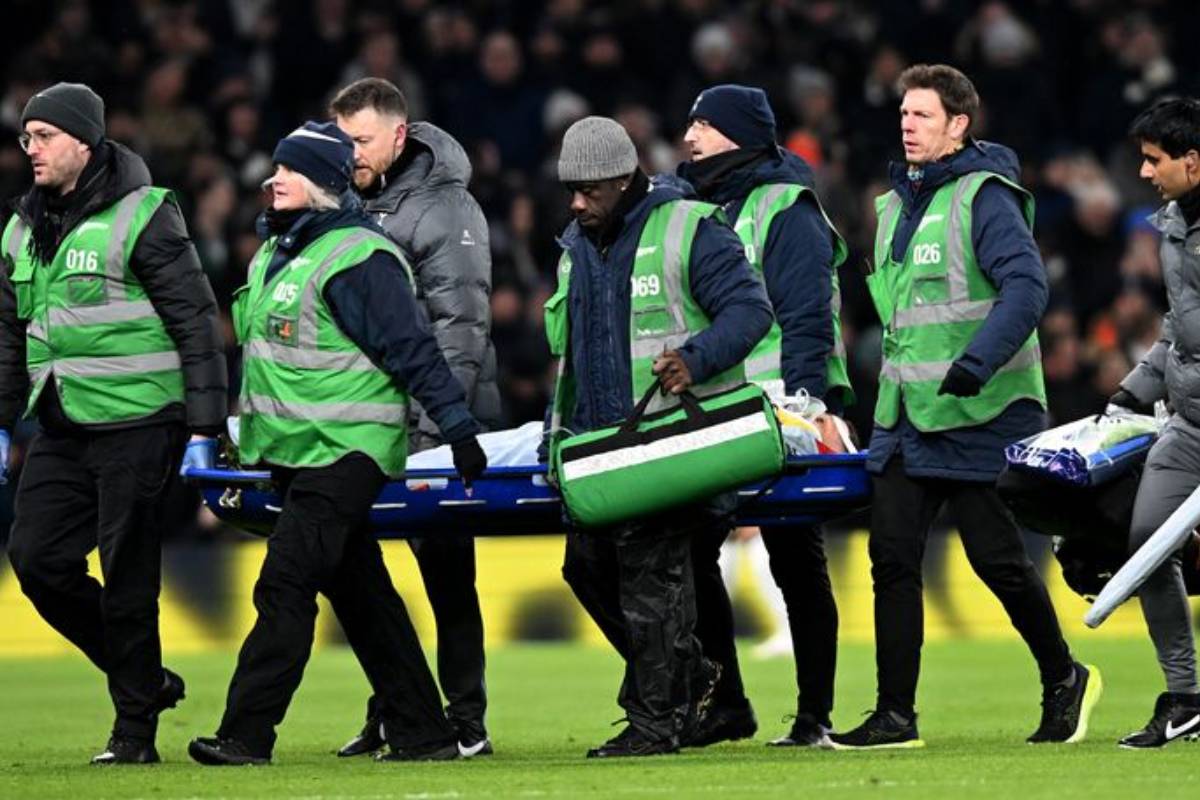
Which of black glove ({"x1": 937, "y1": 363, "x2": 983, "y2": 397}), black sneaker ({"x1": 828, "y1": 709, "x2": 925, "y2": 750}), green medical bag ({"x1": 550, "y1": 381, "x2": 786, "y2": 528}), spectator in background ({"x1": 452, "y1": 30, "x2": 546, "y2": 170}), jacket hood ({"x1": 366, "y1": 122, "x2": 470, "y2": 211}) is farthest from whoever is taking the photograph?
spectator in background ({"x1": 452, "y1": 30, "x2": 546, "y2": 170})

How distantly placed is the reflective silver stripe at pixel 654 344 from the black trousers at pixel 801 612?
1145 millimetres

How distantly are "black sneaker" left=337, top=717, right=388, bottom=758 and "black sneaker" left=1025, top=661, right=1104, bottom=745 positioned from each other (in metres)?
2.45

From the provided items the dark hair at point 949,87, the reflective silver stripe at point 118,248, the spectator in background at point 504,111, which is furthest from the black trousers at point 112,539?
the spectator in background at point 504,111

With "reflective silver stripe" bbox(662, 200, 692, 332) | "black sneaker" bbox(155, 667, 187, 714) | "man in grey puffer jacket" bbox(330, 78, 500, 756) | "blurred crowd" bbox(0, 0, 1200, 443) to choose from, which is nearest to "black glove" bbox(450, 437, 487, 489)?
"reflective silver stripe" bbox(662, 200, 692, 332)

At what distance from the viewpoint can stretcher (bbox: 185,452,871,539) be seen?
32.4 ft

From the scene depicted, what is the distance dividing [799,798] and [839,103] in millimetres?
12455

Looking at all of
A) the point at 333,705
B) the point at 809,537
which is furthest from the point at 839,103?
the point at 809,537

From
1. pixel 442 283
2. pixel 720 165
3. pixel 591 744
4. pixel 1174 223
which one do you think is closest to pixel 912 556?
pixel 1174 223

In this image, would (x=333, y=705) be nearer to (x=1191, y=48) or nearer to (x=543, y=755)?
(x=543, y=755)

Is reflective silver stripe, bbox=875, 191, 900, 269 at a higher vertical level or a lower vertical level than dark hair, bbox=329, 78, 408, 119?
lower

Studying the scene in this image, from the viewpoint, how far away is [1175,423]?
974cm

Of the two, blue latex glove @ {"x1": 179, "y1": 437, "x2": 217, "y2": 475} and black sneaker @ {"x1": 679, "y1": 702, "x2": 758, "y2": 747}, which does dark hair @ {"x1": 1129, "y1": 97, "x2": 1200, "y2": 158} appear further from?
blue latex glove @ {"x1": 179, "y1": 437, "x2": 217, "y2": 475}

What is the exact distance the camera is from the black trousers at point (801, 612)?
34.4 ft

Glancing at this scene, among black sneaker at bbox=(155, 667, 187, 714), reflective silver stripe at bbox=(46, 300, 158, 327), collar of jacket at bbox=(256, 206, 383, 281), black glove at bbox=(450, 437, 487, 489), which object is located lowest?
black sneaker at bbox=(155, 667, 187, 714)
